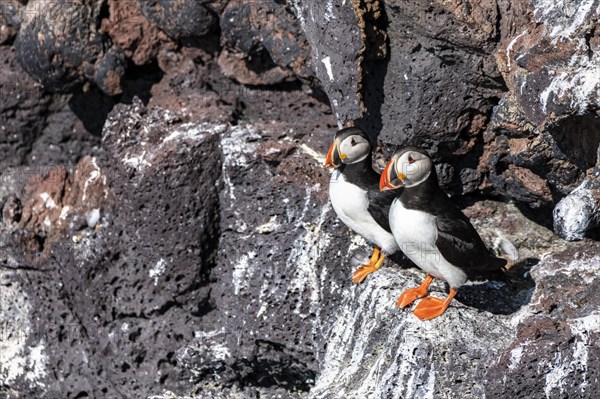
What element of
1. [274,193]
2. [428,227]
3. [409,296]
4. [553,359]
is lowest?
[553,359]

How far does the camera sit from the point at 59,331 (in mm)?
7172

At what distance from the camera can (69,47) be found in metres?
7.23

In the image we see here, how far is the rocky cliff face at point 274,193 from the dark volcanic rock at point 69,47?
2cm

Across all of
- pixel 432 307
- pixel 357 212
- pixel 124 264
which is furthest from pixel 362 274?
pixel 124 264

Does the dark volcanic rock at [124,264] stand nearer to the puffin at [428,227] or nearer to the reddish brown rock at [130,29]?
the reddish brown rock at [130,29]

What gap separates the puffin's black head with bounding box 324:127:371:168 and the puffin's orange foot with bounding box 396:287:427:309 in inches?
31.0

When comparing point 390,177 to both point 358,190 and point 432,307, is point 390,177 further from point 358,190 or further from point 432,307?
point 432,307

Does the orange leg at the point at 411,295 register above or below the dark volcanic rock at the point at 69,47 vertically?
below

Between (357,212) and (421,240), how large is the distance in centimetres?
58

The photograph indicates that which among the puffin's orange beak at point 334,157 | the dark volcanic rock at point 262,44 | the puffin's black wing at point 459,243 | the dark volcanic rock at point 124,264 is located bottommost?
the dark volcanic rock at point 124,264

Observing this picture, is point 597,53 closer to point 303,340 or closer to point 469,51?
point 469,51

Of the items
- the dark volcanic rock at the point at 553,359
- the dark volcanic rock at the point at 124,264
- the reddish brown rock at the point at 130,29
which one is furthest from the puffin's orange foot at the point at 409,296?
the reddish brown rock at the point at 130,29

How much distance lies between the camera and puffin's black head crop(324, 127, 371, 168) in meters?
5.29

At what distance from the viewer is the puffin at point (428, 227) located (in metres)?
4.90
